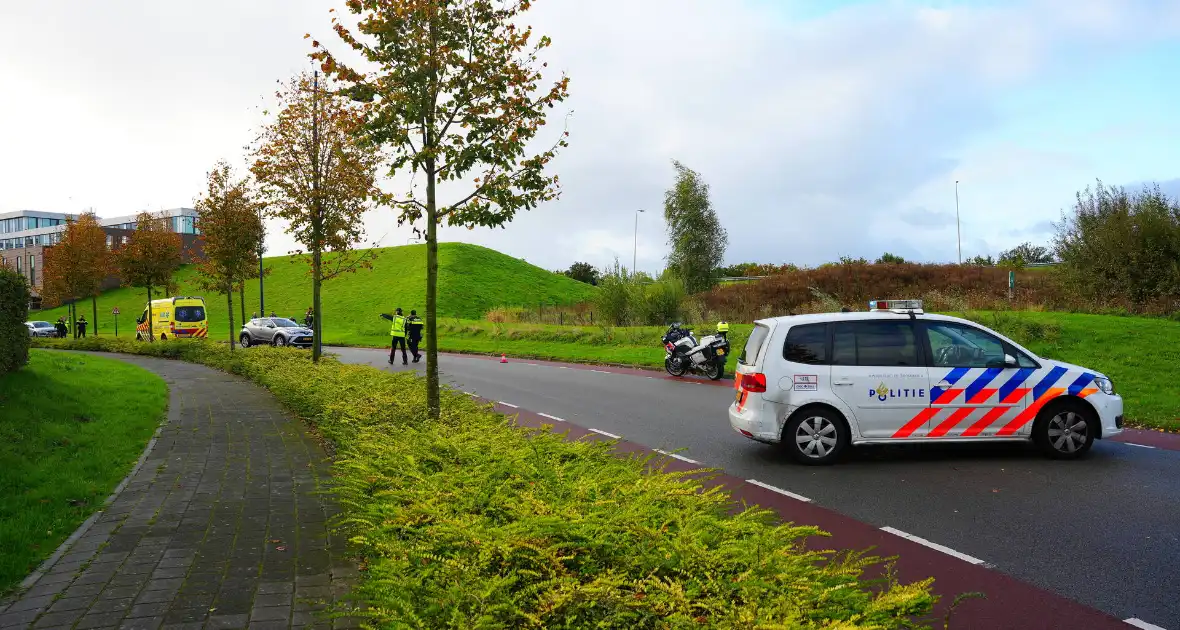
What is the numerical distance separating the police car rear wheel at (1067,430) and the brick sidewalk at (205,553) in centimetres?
733

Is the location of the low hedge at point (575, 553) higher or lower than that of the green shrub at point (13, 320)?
lower

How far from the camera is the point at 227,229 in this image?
2094 centimetres

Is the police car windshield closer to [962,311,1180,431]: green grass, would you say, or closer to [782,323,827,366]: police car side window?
[782,323,827,366]: police car side window

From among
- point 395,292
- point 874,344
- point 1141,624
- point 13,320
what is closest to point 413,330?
point 13,320

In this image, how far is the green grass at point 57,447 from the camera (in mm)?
5754

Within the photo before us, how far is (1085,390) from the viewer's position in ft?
27.2

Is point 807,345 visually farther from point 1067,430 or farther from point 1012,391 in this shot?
point 1067,430

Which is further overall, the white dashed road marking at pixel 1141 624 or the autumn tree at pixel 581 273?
the autumn tree at pixel 581 273

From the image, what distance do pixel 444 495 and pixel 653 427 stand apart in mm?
6369

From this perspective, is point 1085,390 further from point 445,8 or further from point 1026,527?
point 445,8

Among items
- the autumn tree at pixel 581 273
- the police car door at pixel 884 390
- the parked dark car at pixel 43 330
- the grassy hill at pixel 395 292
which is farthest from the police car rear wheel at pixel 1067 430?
the autumn tree at pixel 581 273

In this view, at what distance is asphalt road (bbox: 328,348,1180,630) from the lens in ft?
16.2

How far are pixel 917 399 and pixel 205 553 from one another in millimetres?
6933

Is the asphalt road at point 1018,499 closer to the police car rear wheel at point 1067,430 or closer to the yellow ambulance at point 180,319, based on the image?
the police car rear wheel at point 1067,430
